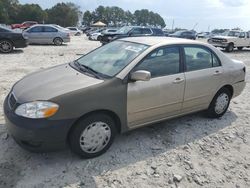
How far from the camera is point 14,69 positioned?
29.7 feet

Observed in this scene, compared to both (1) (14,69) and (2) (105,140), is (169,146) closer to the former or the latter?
(2) (105,140)

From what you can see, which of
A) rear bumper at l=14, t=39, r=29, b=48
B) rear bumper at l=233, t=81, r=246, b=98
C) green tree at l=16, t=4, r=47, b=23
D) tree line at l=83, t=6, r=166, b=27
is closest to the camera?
rear bumper at l=233, t=81, r=246, b=98

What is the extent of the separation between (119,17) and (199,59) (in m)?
113

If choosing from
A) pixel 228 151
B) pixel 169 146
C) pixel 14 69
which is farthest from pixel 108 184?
pixel 14 69

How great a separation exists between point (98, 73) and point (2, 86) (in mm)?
4057

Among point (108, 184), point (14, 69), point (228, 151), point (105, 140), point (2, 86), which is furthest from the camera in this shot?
point (14, 69)

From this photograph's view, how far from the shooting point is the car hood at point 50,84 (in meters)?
3.27

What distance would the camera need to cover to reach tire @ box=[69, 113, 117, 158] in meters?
3.31

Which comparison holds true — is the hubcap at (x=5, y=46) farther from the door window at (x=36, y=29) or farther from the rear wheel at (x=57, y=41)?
the rear wheel at (x=57, y=41)

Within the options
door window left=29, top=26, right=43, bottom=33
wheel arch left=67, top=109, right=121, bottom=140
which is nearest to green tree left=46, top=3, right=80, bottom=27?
door window left=29, top=26, right=43, bottom=33

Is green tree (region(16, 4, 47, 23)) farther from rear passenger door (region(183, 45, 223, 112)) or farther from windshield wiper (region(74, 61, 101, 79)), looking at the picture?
rear passenger door (region(183, 45, 223, 112))

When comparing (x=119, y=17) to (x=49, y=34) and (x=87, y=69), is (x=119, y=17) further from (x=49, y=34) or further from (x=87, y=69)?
(x=87, y=69)

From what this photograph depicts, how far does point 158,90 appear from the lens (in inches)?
153

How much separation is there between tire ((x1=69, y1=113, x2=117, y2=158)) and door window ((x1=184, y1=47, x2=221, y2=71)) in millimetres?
1727
